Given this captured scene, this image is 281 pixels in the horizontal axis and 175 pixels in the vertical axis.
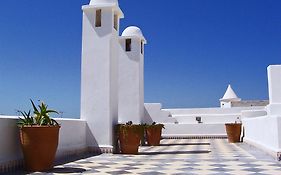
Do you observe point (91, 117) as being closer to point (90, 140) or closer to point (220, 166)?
point (90, 140)

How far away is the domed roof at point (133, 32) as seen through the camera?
14883 millimetres

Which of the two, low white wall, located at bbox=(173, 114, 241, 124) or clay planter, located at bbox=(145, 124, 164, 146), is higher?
low white wall, located at bbox=(173, 114, 241, 124)

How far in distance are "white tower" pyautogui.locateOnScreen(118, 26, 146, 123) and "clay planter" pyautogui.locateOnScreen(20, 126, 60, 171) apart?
8026 millimetres

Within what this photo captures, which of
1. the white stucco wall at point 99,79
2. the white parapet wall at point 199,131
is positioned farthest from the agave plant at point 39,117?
the white parapet wall at point 199,131

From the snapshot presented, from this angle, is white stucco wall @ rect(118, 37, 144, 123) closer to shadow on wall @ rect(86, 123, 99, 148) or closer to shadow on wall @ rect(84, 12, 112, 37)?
shadow on wall @ rect(84, 12, 112, 37)

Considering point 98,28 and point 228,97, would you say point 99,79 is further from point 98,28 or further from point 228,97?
point 228,97

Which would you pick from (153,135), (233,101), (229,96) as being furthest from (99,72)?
(229,96)

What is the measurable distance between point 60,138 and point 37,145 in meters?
2.15

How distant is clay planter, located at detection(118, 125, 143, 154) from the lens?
33.9ft

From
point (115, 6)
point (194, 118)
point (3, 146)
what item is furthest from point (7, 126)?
point (194, 118)

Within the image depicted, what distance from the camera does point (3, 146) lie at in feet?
21.5

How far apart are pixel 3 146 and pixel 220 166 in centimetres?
451

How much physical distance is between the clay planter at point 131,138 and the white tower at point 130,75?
430cm

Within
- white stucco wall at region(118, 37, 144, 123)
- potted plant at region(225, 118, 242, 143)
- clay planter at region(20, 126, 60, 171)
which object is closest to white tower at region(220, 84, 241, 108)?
potted plant at region(225, 118, 242, 143)
